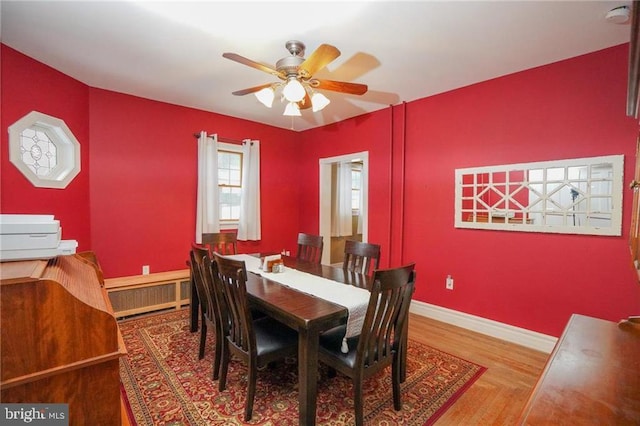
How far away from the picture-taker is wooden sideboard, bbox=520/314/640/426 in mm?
850

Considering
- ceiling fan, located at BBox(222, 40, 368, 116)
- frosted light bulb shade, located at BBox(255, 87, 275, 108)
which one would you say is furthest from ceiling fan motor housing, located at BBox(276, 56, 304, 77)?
frosted light bulb shade, located at BBox(255, 87, 275, 108)

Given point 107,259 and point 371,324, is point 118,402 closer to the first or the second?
point 371,324

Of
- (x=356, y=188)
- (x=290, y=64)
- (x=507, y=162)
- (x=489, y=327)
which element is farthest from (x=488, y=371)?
(x=356, y=188)

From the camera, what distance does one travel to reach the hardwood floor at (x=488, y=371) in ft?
5.93

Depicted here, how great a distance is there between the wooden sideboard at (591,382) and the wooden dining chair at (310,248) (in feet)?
6.76

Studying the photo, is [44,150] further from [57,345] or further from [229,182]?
[57,345]

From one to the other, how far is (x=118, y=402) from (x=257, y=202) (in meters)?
3.31

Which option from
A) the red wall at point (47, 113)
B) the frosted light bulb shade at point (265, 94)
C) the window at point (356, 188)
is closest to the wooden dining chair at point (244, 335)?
the frosted light bulb shade at point (265, 94)

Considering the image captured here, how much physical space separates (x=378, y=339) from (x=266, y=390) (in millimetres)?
937

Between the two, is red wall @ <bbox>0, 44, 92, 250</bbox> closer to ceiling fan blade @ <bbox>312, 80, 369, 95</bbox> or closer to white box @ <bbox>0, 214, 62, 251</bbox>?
white box @ <bbox>0, 214, 62, 251</bbox>

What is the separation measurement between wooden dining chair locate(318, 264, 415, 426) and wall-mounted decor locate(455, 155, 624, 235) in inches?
67.2

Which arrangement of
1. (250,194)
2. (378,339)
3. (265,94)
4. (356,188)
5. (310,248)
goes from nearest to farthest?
(378,339), (265,94), (310,248), (250,194), (356,188)

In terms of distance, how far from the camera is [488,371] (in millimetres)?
2287

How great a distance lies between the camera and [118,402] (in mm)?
1131
